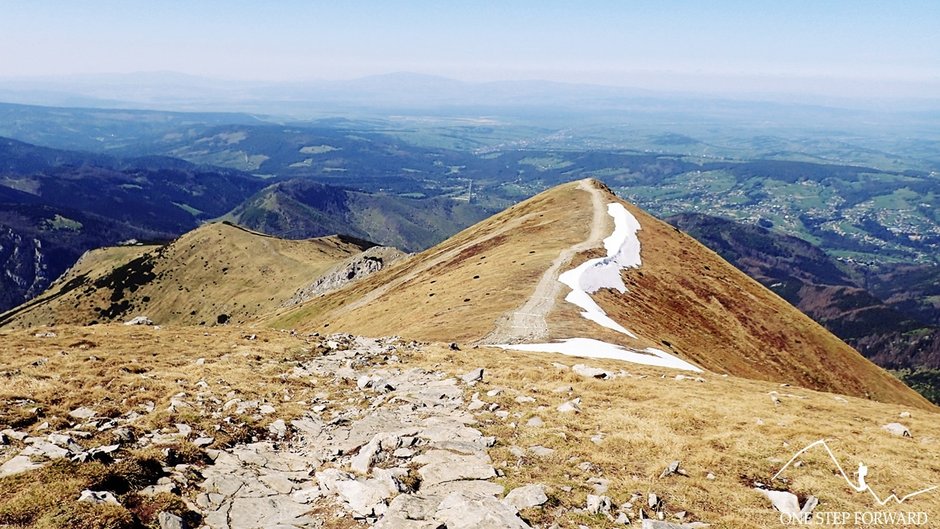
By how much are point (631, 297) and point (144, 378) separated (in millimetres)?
48315

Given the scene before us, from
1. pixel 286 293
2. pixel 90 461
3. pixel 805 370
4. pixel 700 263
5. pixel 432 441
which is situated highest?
pixel 90 461

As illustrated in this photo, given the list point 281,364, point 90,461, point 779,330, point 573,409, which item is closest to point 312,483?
point 90,461

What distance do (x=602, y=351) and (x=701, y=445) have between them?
20.7 meters

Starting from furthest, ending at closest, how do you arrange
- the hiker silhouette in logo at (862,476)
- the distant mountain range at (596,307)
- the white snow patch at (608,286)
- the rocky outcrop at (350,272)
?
the rocky outcrop at (350,272), the distant mountain range at (596,307), the white snow patch at (608,286), the hiker silhouette in logo at (862,476)

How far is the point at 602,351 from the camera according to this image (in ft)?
131

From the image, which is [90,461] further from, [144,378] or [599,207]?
[599,207]

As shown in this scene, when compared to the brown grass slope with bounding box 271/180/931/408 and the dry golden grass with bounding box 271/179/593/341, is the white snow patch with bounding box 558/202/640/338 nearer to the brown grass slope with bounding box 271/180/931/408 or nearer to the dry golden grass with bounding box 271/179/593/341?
the brown grass slope with bounding box 271/180/931/408

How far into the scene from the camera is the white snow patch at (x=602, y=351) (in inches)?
1544

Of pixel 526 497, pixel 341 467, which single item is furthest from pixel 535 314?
pixel 526 497

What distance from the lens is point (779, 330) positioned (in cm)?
7169

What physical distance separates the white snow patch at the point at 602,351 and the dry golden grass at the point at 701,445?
10.0m

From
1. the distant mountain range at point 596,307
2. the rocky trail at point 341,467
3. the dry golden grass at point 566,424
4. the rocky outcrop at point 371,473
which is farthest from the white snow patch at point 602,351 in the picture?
the rocky outcrop at point 371,473

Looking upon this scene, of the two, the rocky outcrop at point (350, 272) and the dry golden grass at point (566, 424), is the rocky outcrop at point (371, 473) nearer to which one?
the dry golden grass at point (566, 424)

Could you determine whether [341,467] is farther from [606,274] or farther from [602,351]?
[606,274]
